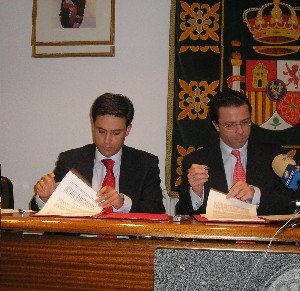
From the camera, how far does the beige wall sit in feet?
9.69

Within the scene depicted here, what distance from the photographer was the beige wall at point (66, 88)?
2.95 metres

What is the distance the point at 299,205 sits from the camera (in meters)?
1.23

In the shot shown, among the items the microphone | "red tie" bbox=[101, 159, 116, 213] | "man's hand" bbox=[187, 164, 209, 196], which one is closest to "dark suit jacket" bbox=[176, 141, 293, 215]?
"man's hand" bbox=[187, 164, 209, 196]

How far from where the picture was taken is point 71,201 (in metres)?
1.51

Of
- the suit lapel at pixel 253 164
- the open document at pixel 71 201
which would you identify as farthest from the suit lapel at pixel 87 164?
the suit lapel at pixel 253 164

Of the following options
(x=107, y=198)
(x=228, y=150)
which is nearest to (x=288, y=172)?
(x=107, y=198)

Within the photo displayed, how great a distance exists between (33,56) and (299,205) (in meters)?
2.38

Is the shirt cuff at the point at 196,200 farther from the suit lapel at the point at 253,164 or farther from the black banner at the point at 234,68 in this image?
the black banner at the point at 234,68

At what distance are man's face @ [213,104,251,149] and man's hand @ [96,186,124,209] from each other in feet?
2.65

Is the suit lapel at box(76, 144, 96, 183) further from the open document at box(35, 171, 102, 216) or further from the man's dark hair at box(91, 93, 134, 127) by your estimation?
the open document at box(35, 171, 102, 216)

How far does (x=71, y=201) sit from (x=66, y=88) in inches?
66.1

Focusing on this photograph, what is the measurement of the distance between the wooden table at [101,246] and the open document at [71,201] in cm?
20

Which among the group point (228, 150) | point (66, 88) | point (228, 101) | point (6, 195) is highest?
point (66, 88)

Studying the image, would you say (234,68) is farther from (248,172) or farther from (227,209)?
(227,209)
